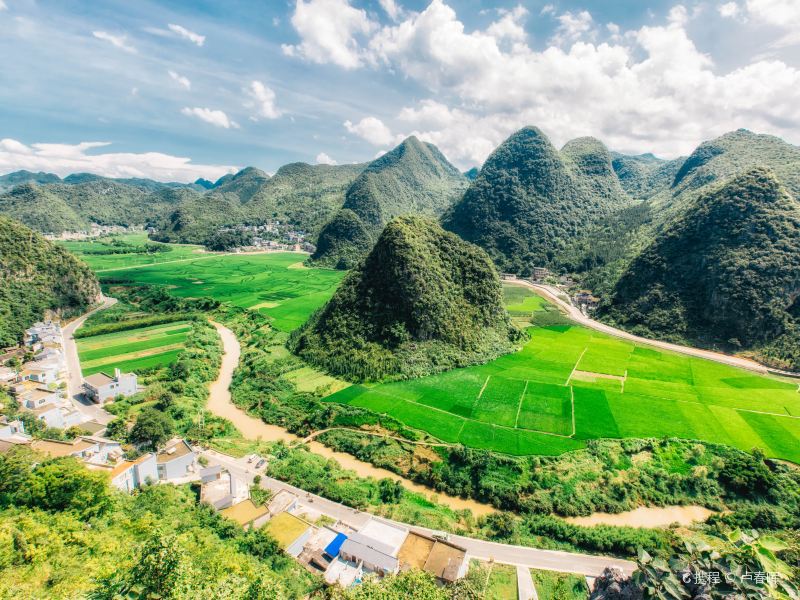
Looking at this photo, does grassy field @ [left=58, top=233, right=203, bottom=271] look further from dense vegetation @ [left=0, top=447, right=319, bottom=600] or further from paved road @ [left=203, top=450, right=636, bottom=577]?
paved road @ [left=203, top=450, right=636, bottom=577]

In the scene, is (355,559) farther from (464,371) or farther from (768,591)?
(464,371)

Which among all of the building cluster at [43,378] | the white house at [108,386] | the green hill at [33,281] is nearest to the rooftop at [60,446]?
the building cluster at [43,378]

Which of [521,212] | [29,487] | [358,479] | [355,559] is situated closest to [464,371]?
[358,479]

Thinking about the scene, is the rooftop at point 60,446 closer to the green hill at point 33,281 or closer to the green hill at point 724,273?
the green hill at point 33,281

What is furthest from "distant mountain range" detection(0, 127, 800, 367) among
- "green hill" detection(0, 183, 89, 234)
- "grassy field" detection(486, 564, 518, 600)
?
"grassy field" detection(486, 564, 518, 600)

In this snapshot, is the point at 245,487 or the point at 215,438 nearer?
the point at 245,487

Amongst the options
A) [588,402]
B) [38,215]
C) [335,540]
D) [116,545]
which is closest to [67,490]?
[116,545]
